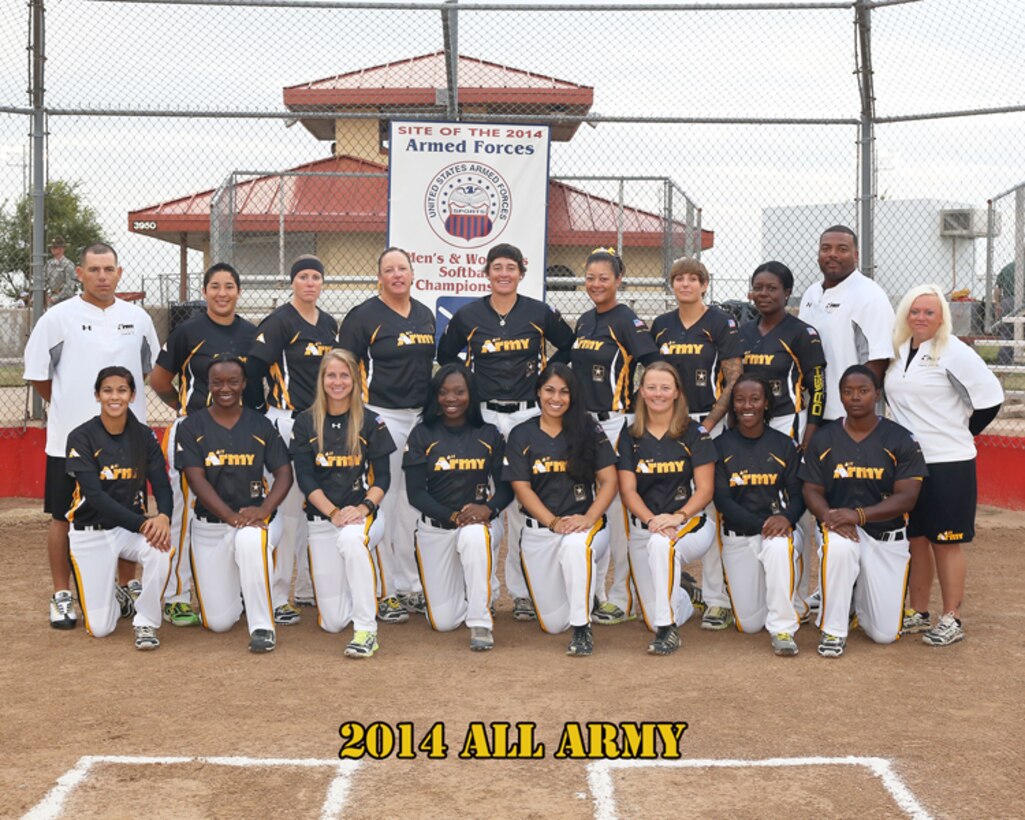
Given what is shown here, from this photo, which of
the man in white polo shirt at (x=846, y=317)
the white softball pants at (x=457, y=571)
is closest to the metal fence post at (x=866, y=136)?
the man in white polo shirt at (x=846, y=317)

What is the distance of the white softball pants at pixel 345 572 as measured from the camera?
5.82 metres

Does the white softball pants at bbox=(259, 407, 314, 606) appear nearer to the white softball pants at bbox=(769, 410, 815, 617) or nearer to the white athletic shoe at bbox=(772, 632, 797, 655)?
the white athletic shoe at bbox=(772, 632, 797, 655)

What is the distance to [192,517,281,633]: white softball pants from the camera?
19.1 ft

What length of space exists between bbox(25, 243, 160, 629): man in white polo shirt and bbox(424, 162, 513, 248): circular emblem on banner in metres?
2.25

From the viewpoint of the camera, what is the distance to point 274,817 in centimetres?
373

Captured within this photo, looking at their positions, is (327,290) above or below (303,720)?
above

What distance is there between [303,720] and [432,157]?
4319mm

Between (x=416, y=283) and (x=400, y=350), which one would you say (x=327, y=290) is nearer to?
(x=416, y=283)

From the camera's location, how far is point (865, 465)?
5.87m

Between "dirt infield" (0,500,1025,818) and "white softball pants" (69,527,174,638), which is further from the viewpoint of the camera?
"white softball pants" (69,527,174,638)

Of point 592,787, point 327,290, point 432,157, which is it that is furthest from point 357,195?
point 592,787

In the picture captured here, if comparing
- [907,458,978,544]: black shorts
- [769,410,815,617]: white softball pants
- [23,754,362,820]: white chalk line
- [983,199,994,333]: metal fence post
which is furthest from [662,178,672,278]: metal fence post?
[23,754,362,820]: white chalk line

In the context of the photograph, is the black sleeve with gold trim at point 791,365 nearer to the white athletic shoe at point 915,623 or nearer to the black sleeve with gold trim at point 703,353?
the black sleeve with gold trim at point 703,353

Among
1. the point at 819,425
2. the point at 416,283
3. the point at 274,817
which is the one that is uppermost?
the point at 416,283
